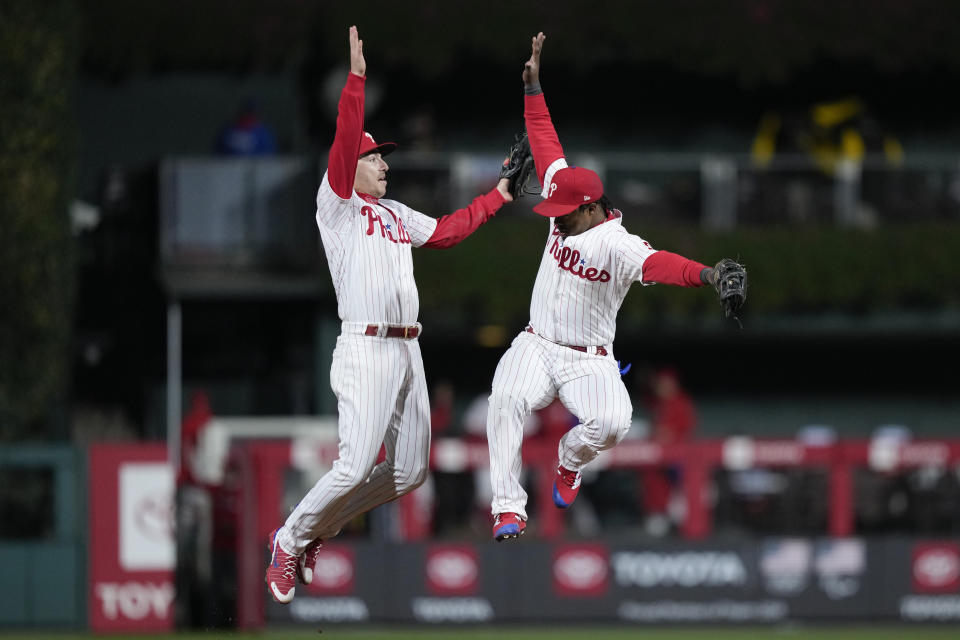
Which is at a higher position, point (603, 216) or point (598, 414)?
point (603, 216)

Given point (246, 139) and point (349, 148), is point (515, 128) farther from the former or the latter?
point (349, 148)

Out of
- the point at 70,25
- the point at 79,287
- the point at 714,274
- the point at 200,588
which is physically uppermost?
the point at 70,25

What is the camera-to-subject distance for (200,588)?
54.2 feet

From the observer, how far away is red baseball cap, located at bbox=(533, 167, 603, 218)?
8195 millimetres

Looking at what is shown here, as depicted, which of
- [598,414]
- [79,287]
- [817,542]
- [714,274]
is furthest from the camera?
[79,287]

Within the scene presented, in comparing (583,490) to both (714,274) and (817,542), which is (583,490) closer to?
(817,542)

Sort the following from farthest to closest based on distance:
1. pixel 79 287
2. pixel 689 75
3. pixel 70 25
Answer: pixel 689 75
pixel 79 287
pixel 70 25

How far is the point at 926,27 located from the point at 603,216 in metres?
15.7

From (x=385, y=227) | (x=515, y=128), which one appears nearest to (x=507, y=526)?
(x=385, y=227)

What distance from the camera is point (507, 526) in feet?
27.0

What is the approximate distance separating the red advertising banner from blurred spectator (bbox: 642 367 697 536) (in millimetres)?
4533

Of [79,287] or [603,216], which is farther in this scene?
[79,287]

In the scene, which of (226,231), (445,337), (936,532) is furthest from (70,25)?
(936,532)

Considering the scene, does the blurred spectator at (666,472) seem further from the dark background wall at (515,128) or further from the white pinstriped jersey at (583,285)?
the white pinstriped jersey at (583,285)
